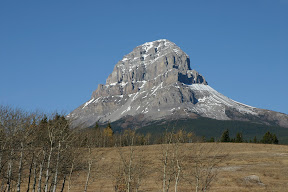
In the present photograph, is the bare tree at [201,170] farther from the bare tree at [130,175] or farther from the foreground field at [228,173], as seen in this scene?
the bare tree at [130,175]

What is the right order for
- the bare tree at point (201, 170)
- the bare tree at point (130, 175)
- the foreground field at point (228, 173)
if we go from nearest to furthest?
1. the bare tree at point (130, 175)
2. the bare tree at point (201, 170)
3. the foreground field at point (228, 173)

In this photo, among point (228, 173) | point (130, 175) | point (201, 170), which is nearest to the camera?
point (130, 175)

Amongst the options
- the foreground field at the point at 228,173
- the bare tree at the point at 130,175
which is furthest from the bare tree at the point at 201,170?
the bare tree at the point at 130,175

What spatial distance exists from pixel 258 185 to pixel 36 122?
141 ft

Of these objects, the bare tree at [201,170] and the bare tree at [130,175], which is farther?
the bare tree at [201,170]

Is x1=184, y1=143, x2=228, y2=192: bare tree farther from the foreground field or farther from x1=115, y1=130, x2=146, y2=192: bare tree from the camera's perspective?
x1=115, y1=130, x2=146, y2=192: bare tree

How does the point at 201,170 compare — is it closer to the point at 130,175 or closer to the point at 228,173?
the point at 228,173

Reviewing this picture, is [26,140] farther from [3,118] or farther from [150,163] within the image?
[150,163]

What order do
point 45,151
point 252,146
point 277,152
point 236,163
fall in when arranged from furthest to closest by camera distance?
1. point 252,146
2. point 277,152
3. point 236,163
4. point 45,151

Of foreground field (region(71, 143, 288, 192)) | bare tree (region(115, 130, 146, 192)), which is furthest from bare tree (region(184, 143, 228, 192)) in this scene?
bare tree (region(115, 130, 146, 192))

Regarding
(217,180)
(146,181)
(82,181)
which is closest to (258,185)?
(217,180)

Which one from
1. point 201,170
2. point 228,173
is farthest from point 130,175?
point 228,173

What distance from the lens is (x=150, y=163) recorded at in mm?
96312

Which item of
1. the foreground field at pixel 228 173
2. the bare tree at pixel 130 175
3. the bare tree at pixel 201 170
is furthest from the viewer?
the foreground field at pixel 228 173
